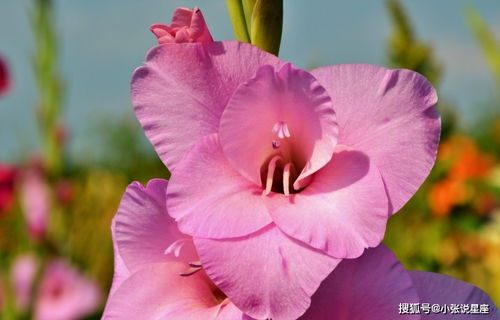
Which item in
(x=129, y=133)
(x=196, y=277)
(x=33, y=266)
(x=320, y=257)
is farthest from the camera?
(x=129, y=133)

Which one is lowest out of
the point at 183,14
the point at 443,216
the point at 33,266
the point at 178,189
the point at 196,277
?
the point at 33,266

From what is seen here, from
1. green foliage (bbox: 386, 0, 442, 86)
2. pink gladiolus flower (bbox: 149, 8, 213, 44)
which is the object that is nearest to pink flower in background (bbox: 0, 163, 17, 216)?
green foliage (bbox: 386, 0, 442, 86)

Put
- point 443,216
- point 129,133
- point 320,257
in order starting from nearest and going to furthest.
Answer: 1. point 320,257
2. point 443,216
3. point 129,133

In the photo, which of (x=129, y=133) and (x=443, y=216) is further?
(x=129, y=133)

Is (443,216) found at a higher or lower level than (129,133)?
higher

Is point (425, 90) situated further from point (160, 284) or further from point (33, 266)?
point (33, 266)

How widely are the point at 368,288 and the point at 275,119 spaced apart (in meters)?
0.19

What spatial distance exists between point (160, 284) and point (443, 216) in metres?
1.71

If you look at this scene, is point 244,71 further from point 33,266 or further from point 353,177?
point 33,266

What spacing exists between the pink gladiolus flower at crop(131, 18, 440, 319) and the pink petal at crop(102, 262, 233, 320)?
0.08m

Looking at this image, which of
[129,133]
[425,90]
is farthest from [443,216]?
[129,133]

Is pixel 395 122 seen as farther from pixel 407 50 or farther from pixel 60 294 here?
pixel 60 294

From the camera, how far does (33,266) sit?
2896mm

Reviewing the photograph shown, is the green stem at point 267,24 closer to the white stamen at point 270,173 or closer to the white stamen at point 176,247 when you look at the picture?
the white stamen at point 270,173
